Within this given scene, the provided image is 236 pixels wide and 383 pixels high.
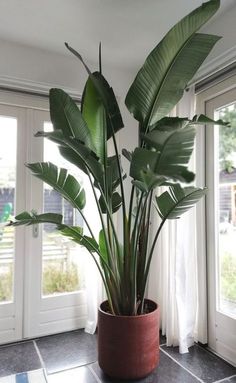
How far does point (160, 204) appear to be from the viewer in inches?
69.4

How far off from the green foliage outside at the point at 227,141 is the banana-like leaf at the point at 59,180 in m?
1.11

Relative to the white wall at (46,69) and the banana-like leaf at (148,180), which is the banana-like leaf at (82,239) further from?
the white wall at (46,69)

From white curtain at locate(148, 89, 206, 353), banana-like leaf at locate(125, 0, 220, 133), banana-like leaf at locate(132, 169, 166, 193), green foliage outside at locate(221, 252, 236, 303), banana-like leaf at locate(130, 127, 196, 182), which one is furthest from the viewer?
white curtain at locate(148, 89, 206, 353)

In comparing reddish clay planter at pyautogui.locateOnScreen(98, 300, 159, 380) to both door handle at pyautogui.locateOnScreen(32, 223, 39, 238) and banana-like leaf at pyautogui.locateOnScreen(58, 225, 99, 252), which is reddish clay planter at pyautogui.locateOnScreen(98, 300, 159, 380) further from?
door handle at pyautogui.locateOnScreen(32, 223, 39, 238)

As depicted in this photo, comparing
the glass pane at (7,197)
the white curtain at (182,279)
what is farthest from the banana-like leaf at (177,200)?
the glass pane at (7,197)

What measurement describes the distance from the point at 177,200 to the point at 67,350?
1.47 meters

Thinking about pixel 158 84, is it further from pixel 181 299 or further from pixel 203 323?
pixel 203 323

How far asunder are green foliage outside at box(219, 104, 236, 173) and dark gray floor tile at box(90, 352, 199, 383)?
1.44m

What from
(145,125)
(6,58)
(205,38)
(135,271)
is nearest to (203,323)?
(135,271)

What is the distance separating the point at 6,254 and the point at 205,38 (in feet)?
6.88

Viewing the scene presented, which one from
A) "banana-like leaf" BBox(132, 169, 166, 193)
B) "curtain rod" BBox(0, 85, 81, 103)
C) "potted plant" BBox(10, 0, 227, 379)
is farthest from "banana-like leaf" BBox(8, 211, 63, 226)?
"curtain rod" BBox(0, 85, 81, 103)

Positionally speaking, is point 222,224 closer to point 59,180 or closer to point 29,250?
point 59,180

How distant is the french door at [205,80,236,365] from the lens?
2066mm

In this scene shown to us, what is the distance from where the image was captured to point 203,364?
2.00 meters
